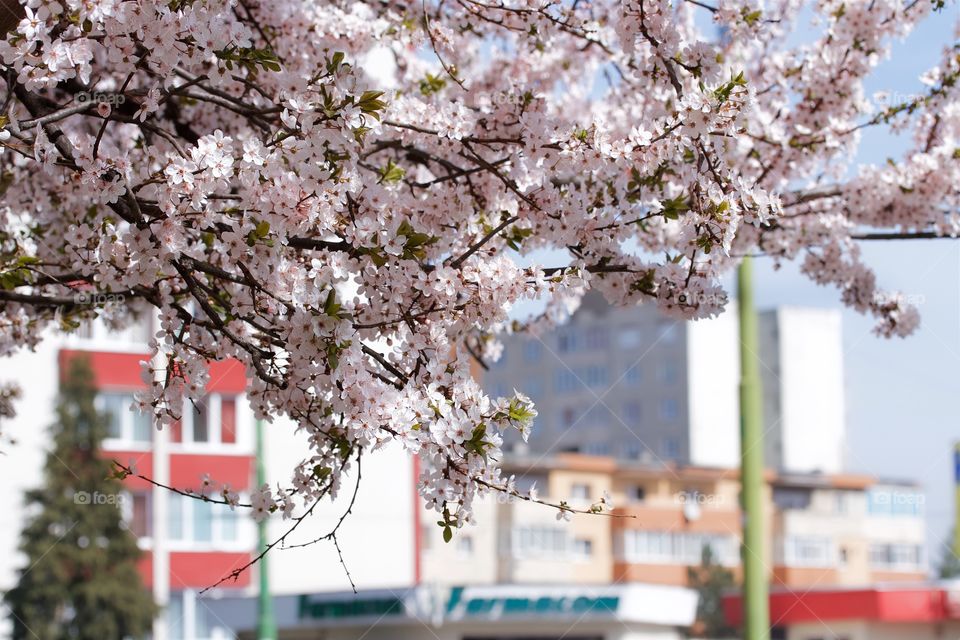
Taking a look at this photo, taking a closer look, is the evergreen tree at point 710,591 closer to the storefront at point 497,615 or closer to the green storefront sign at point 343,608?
the storefront at point 497,615

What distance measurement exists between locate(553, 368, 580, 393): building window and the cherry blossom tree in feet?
279

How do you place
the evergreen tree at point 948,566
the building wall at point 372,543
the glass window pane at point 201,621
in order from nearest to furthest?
the glass window pane at point 201,621
the building wall at point 372,543
the evergreen tree at point 948,566

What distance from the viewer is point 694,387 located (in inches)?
3337

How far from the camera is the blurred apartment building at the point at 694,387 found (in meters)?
84.7

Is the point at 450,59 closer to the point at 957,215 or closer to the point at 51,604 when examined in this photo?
the point at 957,215

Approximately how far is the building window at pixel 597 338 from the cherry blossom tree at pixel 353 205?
274 ft

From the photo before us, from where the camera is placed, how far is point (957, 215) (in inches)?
257

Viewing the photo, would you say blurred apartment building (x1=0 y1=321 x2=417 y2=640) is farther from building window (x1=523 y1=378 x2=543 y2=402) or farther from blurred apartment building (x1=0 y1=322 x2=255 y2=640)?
building window (x1=523 y1=378 x2=543 y2=402)

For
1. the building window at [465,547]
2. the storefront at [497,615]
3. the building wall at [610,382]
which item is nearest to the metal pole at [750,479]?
the storefront at [497,615]

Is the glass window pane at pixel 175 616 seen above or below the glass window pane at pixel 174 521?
below

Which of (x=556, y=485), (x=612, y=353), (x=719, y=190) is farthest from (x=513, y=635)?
(x=719, y=190)

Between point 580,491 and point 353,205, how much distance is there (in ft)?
209

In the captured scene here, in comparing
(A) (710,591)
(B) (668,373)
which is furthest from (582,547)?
(B) (668,373)

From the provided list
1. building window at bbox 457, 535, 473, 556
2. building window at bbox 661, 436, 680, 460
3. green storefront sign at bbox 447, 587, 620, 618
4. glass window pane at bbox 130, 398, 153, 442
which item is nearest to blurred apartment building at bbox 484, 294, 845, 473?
building window at bbox 661, 436, 680, 460
